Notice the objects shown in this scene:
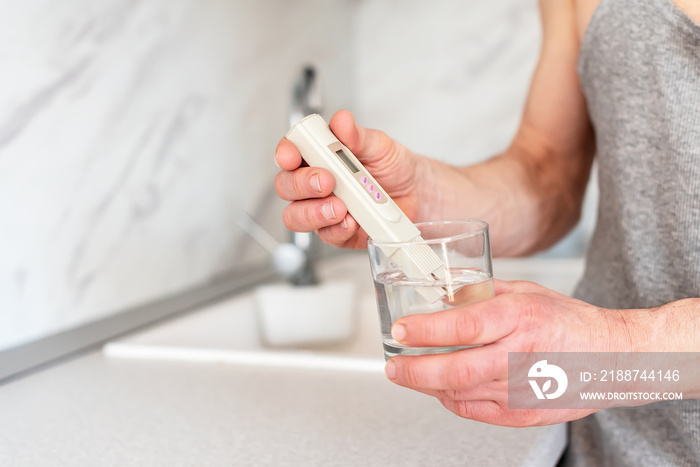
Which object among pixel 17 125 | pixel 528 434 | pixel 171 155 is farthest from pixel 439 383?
pixel 171 155

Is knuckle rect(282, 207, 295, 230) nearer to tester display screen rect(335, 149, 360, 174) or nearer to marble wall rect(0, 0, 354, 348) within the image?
tester display screen rect(335, 149, 360, 174)

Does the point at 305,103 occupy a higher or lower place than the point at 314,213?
higher

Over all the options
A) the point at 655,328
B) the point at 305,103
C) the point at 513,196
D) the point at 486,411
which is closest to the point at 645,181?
the point at 513,196

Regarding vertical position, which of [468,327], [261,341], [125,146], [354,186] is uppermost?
[125,146]

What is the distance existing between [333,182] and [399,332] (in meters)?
0.15

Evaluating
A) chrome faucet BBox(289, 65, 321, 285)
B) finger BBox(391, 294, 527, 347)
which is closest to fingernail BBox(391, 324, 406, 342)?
finger BBox(391, 294, 527, 347)

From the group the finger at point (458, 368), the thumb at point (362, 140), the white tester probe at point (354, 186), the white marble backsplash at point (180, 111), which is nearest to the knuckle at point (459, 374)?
the finger at point (458, 368)

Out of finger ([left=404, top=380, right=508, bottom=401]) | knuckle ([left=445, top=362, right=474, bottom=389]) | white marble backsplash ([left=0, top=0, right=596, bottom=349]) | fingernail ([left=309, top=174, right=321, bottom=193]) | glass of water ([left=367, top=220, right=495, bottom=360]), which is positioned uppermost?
white marble backsplash ([left=0, top=0, right=596, bottom=349])

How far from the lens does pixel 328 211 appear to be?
0.51 meters

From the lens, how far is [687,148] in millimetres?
622

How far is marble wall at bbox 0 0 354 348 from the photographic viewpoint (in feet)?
2.64

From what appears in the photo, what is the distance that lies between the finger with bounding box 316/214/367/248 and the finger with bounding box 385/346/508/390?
6.2 inches

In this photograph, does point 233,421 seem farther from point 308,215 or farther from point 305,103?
point 305,103

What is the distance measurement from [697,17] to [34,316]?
2.82ft
